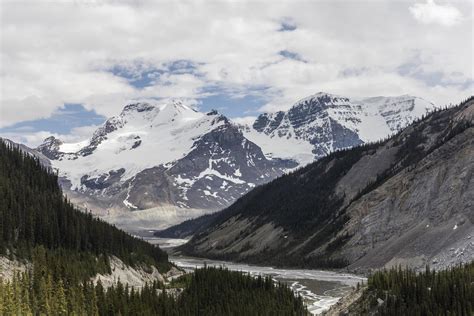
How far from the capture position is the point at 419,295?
8394cm

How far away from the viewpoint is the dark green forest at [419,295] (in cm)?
7988

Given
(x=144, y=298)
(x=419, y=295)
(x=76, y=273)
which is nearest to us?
(x=419, y=295)

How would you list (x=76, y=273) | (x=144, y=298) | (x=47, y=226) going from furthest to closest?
1. (x=47, y=226)
2. (x=76, y=273)
3. (x=144, y=298)

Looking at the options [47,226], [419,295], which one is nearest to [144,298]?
[419,295]

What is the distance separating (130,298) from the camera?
101 m

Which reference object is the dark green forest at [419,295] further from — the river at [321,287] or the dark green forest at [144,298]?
the river at [321,287]

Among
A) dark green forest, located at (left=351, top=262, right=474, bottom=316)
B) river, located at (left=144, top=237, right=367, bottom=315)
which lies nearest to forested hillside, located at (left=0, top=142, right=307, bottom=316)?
river, located at (left=144, top=237, right=367, bottom=315)

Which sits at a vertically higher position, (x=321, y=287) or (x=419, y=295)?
(x=419, y=295)

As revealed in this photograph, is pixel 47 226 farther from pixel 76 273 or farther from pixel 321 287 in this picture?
pixel 321 287

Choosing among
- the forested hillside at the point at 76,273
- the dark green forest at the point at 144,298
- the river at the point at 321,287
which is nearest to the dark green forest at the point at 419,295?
the forested hillside at the point at 76,273

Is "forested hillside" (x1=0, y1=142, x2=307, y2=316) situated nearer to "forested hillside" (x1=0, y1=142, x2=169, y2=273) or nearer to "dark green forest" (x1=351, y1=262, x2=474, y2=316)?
"forested hillside" (x1=0, y1=142, x2=169, y2=273)

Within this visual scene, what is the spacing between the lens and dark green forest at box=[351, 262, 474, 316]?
79.9 m

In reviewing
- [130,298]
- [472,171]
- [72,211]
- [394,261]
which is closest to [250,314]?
[130,298]

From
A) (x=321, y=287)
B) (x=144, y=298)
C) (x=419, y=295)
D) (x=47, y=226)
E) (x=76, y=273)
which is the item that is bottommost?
(x=321, y=287)
